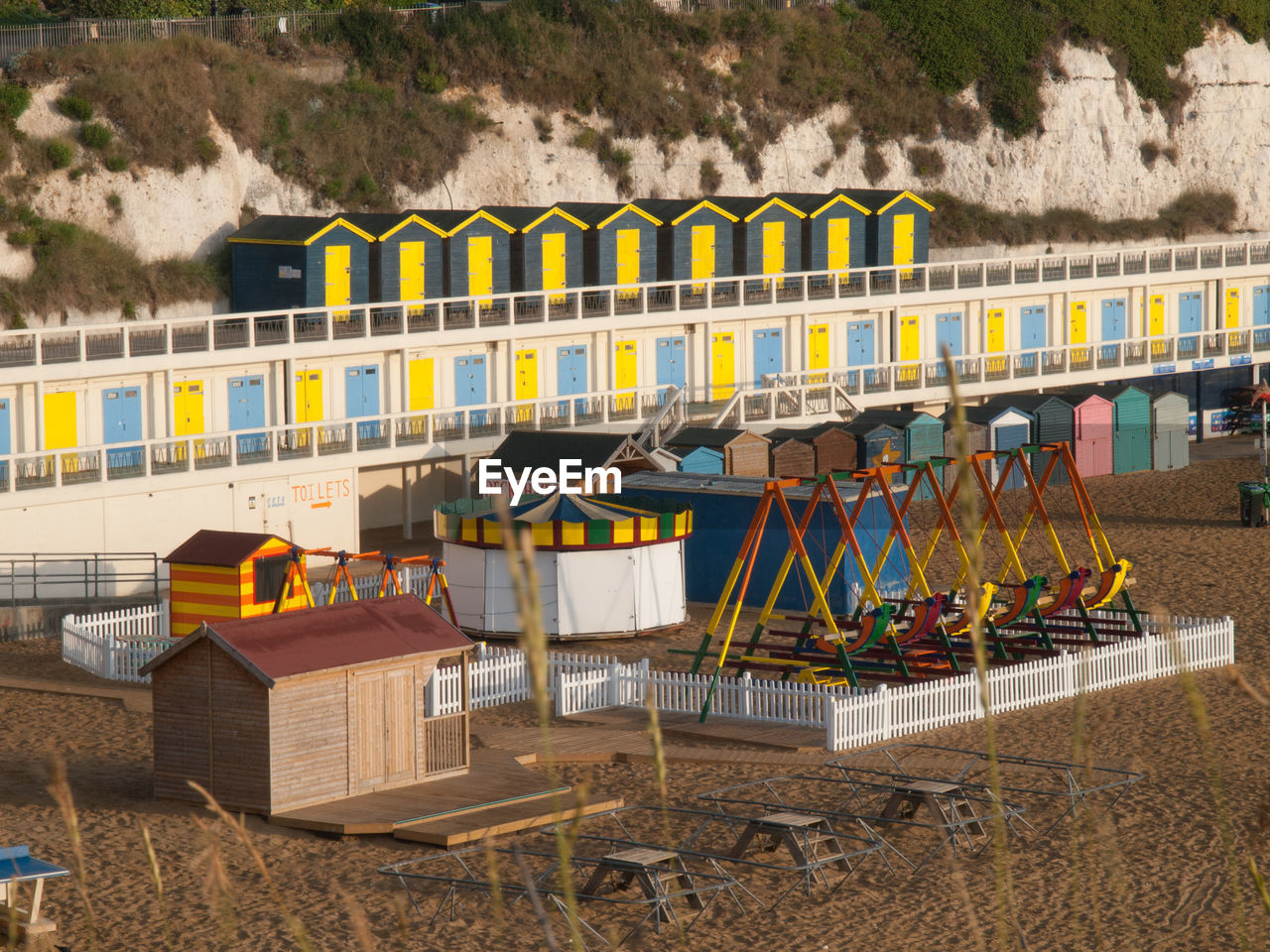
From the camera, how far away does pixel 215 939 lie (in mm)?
13711

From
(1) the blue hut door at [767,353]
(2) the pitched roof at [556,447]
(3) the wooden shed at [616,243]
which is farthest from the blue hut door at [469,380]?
(1) the blue hut door at [767,353]

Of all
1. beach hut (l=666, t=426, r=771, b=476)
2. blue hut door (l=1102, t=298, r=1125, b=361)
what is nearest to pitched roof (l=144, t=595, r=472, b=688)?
beach hut (l=666, t=426, r=771, b=476)

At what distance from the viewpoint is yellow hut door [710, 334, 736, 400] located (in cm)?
4234

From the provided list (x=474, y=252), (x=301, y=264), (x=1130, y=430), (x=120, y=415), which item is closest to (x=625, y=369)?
(x=474, y=252)

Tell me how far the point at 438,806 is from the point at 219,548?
9162 millimetres

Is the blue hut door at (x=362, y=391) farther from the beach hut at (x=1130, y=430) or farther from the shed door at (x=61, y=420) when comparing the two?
the beach hut at (x=1130, y=430)

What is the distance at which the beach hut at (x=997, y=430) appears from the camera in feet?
136

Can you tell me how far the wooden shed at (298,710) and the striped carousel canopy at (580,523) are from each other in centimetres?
786

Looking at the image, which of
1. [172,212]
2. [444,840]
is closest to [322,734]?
[444,840]

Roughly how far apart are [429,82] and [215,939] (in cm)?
4605

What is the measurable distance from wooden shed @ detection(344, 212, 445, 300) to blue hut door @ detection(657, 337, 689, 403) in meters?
5.16

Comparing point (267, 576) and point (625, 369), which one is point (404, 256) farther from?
point (267, 576)

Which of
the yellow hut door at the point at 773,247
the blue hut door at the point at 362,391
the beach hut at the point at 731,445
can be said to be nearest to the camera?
the beach hut at the point at 731,445

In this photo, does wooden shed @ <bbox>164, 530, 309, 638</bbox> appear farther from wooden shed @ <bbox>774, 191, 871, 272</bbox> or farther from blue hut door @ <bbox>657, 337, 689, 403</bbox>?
wooden shed @ <bbox>774, 191, 871, 272</bbox>
